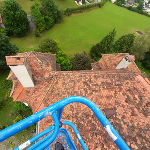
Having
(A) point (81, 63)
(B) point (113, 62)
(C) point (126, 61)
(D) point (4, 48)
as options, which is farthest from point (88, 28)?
(C) point (126, 61)

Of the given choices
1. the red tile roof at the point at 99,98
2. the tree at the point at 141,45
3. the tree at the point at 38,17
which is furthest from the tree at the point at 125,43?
the tree at the point at 38,17

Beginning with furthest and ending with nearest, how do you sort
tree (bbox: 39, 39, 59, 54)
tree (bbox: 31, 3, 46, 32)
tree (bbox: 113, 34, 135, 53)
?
tree (bbox: 31, 3, 46, 32) → tree (bbox: 113, 34, 135, 53) → tree (bbox: 39, 39, 59, 54)

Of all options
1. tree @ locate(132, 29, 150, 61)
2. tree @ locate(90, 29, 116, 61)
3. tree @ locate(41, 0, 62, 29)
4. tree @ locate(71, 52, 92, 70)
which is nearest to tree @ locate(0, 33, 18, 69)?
tree @ locate(71, 52, 92, 70)

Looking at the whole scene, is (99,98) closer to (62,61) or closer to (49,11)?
(62,61)

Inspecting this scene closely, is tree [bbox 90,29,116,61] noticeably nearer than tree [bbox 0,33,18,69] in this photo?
No

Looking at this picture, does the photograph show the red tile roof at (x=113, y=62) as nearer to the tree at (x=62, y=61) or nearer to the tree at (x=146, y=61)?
the tree at (x=62, y=61)

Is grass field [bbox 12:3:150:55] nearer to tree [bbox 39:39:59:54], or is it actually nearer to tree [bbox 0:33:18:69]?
tree [bbox 0:33:18:69]

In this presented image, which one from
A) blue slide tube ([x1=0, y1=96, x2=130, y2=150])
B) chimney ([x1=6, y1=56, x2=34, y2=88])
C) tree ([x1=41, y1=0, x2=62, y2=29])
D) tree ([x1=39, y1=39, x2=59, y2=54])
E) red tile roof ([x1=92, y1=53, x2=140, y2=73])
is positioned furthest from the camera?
tree ([x1=41, y1=0, x2=62, y2=29])
